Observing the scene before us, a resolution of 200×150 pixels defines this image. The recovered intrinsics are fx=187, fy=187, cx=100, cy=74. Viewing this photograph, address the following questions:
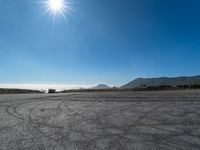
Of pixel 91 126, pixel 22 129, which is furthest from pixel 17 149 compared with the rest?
pixel 91 126

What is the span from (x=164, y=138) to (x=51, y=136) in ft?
9.92

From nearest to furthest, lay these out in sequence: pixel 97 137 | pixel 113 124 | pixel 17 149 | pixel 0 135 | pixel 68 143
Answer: pixel 17 149 → pixel 68 143 → pixel 97 137 → pixel 0 135 → pixel 113 124

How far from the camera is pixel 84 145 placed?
4.43m

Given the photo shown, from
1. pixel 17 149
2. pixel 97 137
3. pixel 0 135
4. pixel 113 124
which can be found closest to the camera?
pixel 17 149

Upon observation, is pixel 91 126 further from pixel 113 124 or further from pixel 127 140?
pixel 127 140

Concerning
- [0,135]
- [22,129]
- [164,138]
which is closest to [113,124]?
[164,138]

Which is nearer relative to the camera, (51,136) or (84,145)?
(84,145)

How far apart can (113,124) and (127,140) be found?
5.77ft

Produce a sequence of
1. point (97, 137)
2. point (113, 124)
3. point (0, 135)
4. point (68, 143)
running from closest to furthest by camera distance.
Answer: point (68, 143), point (97, 137), point (0, 135), point (113, 124)

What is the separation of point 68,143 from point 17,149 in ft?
3.79

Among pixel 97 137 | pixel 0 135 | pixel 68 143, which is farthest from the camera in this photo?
pixel 0 135

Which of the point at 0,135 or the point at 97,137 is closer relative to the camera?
the point at 97,137

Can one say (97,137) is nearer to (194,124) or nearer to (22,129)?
(22,129)

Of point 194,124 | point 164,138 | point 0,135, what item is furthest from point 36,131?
point 194,124
